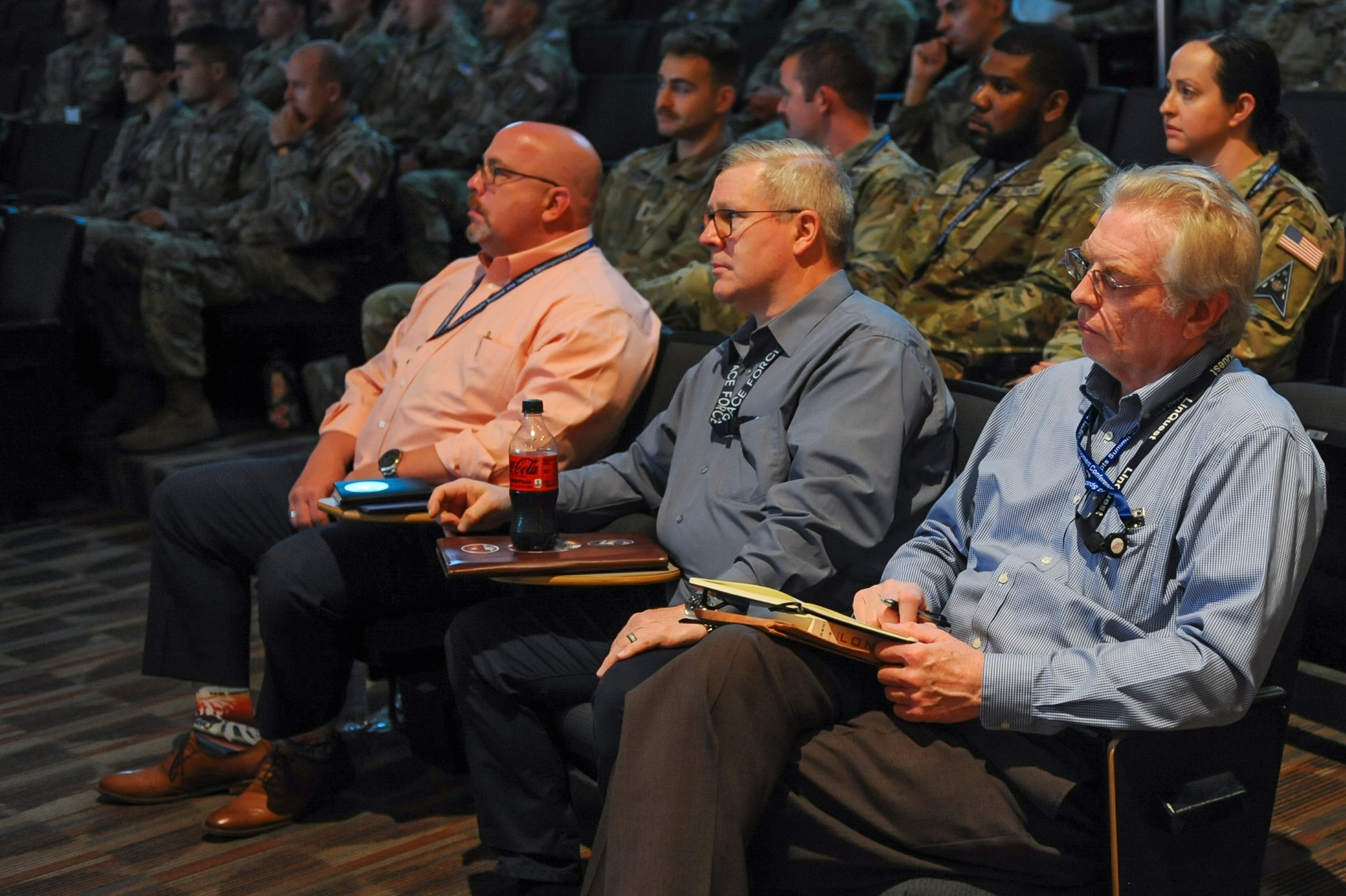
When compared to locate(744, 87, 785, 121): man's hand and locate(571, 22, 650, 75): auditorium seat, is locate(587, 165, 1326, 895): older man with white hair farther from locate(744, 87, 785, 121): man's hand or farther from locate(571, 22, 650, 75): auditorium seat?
locate(571, 22, 650, 75): auditorium seat

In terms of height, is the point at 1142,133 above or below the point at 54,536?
above

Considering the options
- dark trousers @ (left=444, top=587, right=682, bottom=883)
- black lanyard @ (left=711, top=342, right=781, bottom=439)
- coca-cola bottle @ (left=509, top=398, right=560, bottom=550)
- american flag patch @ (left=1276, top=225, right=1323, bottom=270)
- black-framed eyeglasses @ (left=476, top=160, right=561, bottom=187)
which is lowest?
dark trousers @ (left=444, top=587, right=682, bottom=883)

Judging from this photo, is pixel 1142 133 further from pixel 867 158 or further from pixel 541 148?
pixel 541 148

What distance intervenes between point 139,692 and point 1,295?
1.99 m

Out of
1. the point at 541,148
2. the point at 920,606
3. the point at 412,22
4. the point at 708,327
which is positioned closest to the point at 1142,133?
the point at 708,327

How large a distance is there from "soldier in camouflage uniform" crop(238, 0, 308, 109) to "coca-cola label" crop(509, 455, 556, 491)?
5.03 m

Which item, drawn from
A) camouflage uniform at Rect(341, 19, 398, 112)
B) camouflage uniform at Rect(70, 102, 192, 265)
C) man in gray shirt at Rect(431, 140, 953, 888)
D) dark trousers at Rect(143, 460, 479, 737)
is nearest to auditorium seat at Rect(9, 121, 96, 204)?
camouflage uniform at Rect(70, 102, 192, 265)

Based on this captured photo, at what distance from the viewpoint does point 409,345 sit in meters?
2.63

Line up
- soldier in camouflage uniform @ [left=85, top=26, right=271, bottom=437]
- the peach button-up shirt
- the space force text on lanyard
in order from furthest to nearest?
soldier in camouflage uniform @ [left=85, top=26, right=271, bottom=437], the peach button-up shirt, the space force text on lanyard

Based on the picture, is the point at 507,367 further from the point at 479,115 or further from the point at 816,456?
the point at 479,115

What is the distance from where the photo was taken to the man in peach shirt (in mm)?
2199

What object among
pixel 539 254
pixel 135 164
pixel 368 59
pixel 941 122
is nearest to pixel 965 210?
pixel 539 254

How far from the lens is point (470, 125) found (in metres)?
5.40

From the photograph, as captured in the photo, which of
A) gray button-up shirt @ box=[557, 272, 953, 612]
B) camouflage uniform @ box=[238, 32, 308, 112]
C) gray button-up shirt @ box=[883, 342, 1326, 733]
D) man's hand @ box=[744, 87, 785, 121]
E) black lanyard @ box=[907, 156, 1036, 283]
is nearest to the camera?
gray button-up shirt @ box=[883, 342, 1326, 733]
